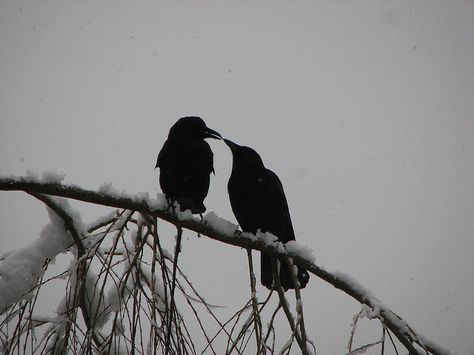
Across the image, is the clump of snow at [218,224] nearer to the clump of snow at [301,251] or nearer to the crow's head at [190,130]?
the clump of snow at [301,251]

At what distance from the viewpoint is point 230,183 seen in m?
3.50

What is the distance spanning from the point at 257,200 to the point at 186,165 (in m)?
0.64

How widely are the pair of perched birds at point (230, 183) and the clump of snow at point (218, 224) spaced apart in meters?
1.04

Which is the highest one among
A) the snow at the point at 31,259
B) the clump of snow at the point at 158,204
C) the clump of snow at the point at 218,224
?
the clump of snow at the point at 158,204

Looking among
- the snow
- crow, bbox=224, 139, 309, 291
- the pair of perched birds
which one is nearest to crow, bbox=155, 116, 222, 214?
the pair of perched birds

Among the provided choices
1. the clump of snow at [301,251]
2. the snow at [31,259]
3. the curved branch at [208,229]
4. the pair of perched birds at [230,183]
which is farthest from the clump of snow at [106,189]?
the pair of perched birds at [230,183]

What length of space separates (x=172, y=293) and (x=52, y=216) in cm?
87

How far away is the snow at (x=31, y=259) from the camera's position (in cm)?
192

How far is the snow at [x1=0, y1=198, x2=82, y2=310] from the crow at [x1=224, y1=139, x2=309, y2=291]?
1475 millimetres

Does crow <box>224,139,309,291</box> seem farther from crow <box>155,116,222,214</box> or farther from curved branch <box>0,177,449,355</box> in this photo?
curved branch <box>0,177,449,355</box>

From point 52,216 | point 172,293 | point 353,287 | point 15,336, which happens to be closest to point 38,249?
point 52,216

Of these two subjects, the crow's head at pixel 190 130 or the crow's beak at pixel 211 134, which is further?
the crow's beak at pixel 211 134

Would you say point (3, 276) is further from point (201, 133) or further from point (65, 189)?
point (201, 133)

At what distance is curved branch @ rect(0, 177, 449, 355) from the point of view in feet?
5.62
